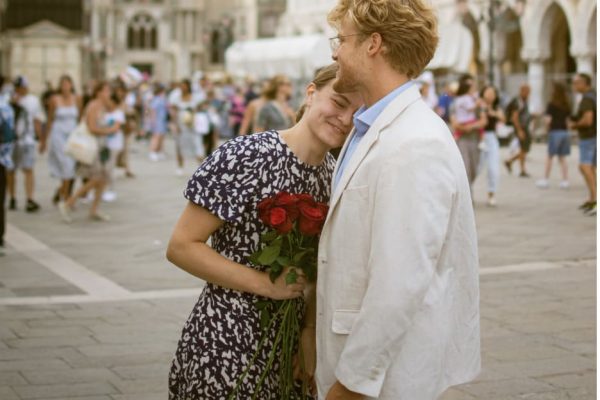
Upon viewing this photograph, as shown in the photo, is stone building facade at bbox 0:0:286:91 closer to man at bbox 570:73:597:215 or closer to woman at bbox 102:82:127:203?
woman at bbox 102:82:127:203

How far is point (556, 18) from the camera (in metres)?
36.7

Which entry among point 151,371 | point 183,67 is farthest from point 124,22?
point 151,371

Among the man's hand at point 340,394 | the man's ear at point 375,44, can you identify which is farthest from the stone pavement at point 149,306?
the man's ear at point 375,44

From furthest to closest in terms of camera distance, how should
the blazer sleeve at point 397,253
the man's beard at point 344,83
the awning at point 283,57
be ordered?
the awning at point 283,57 < the man's beard at point 344,83 < the blazer sleeve at point 397,253

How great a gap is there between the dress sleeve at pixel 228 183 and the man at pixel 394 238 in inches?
12.4

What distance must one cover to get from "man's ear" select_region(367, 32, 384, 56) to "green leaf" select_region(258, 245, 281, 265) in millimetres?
600

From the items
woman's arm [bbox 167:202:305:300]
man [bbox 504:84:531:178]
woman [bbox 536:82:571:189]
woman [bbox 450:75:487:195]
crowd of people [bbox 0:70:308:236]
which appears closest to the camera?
woman's arm [bbox 167:202:305:300]

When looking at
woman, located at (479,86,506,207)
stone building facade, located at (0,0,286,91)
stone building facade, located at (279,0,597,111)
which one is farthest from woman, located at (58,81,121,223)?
stone building facade, located at (0,0,286,91)

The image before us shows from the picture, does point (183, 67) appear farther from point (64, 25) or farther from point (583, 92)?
point (583, 92)

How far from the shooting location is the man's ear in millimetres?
2848

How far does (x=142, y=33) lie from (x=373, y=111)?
271ft

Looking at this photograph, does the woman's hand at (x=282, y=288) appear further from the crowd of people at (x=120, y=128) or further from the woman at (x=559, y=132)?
the woman at (x=559, y=132)

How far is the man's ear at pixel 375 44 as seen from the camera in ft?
9.34

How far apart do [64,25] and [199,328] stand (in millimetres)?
70262
